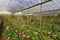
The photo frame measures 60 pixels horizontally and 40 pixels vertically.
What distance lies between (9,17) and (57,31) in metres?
1.55

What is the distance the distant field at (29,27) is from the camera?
283 centimetres

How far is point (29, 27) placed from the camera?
10.8 ft

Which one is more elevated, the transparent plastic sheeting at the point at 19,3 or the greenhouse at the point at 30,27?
the transparent plastic sheeting at the point at 19,3

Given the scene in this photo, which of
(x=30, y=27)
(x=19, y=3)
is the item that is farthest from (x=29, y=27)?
(x=19, y=3)

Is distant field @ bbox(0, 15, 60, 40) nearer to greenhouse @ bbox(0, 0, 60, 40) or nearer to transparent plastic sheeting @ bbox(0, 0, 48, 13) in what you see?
greenhouse @ bbox(0, 0, 60, 40)

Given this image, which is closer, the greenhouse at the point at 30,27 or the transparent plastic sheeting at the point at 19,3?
the greenhouse at the point at 30,27

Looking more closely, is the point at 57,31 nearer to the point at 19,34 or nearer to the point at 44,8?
the point at 19,34

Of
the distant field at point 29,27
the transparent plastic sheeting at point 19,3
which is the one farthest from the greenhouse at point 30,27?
the transparent plastic sheeting at point 19,3

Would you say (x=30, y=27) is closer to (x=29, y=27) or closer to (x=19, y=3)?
(x=29, y=27)

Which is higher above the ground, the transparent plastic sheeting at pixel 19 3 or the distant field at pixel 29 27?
the transparent plastic sheeting at pixel 19 3

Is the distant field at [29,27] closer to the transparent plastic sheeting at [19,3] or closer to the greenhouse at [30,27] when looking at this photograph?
the greenhouse at [30,27]

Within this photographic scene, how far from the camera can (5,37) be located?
3.58 meters

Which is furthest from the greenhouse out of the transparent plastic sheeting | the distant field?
the transparent plastic sheeting

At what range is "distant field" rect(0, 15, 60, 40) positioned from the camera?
2.83 metres
